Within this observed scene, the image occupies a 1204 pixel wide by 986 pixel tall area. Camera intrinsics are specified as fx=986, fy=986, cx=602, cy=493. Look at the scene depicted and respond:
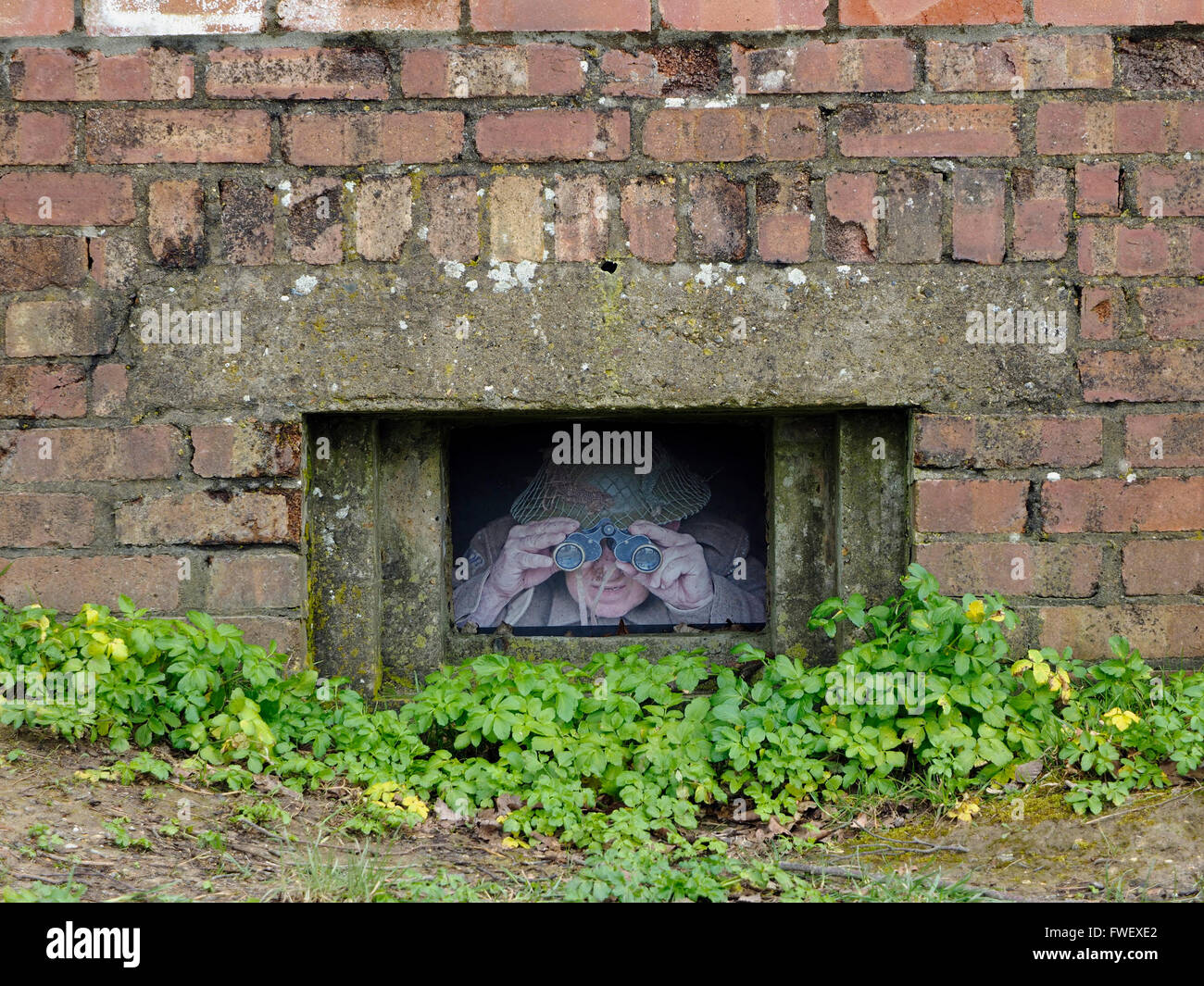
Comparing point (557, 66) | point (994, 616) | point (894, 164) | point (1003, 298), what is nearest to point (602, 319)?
point (557, 66)

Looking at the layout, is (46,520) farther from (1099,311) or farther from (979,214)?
(1099,311)

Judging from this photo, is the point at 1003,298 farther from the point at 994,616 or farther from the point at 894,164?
the point at 994,616

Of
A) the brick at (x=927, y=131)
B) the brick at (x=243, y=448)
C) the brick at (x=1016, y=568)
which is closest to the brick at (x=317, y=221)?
the brick at (x=243, y=448)

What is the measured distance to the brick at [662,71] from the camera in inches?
95.0

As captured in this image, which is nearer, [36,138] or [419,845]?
[419,845]

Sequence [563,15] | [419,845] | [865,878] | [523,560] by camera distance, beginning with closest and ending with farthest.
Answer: [865,878] < [419,845] < [563,15] < [523,560]

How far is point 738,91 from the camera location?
2.42 m

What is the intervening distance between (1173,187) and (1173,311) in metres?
Result: 0.30

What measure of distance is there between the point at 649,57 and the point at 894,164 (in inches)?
25.9

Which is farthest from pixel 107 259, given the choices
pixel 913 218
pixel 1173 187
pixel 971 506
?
pixel 1173 187

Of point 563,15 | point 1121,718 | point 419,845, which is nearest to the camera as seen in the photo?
point 419,845

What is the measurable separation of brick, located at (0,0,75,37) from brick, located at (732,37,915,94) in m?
1.63

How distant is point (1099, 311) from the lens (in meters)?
2.43

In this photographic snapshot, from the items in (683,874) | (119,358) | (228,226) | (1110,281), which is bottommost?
(683,874)
